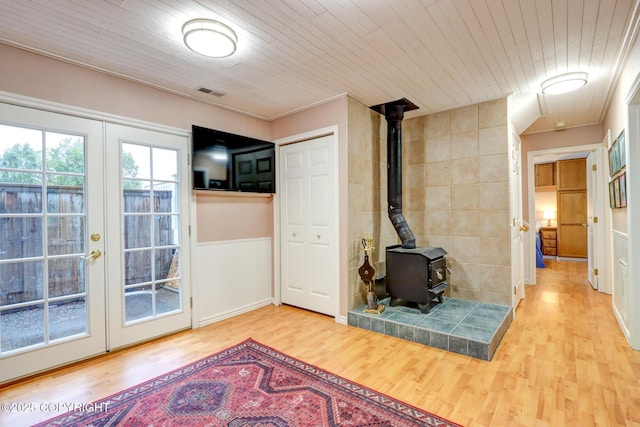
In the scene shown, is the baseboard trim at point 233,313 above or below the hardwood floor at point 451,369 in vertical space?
above

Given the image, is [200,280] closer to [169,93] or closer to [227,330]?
[227,330]

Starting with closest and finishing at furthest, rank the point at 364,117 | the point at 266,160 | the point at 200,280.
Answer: the point at 200,280 → the point at 364,117 → the point at 266,160

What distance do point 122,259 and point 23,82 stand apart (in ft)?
5.04

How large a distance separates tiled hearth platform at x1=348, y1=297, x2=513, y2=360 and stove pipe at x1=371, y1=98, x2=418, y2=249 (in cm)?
89

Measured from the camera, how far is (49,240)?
94.7 inches

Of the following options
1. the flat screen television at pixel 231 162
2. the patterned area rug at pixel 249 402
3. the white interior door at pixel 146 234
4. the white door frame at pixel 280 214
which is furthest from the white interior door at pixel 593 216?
the white interior door at pixel 146 234

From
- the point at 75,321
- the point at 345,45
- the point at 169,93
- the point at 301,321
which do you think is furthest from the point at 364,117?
the point at 75,321

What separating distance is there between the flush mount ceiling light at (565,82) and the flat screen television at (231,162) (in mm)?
3061

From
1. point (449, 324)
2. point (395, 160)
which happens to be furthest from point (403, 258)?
point (395, 160)

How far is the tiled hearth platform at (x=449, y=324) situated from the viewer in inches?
102

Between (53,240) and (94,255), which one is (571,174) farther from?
(53,240)

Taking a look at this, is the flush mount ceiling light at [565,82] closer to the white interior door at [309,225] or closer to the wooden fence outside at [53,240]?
the white interior door at [309,225]

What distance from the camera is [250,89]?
310 centimetres

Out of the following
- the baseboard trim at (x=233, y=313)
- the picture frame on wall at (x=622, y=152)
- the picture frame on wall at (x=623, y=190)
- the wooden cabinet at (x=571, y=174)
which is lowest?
the baseboard trim at (x=233, y=313)
